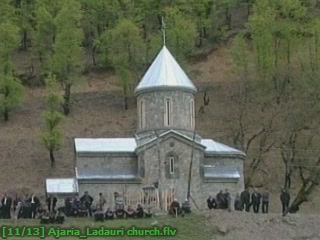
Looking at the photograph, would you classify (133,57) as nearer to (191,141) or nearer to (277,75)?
(277,75)

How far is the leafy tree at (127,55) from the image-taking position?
192 ft

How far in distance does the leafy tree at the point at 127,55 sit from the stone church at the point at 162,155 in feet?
54.6

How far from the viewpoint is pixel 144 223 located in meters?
32.1

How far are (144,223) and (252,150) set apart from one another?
17.5 m

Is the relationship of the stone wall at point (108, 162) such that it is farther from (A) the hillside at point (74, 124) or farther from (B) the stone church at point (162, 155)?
(A) the hillside at point (74, 124)

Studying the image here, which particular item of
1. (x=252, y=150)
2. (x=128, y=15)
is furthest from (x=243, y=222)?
(x=128, y=15)

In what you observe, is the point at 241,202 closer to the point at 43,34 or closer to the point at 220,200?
the point at 220,200

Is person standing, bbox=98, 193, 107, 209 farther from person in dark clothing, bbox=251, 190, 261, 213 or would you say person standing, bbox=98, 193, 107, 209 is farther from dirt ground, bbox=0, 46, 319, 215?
dirt ground, bbox=0, 46, 319, 215

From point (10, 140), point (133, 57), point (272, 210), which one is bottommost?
point (272, 210)

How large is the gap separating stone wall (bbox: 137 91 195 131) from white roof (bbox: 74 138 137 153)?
113 cm

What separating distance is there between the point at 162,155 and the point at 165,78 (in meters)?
3.98

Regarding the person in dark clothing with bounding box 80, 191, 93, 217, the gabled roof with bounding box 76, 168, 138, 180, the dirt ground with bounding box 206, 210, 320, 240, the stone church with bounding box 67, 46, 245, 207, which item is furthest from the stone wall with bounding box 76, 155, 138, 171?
the dirt ground with bounding box 206, 210, 320, 240

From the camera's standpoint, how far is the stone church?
1507 inches

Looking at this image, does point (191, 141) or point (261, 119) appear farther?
point (261, 119)
